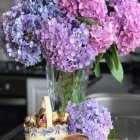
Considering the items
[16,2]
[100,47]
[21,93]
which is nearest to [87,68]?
[100,47]

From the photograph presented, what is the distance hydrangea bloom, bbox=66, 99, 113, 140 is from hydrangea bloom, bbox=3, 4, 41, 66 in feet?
0.46

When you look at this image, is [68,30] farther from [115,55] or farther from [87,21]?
[115,55]

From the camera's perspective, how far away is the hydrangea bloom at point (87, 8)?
0.78m

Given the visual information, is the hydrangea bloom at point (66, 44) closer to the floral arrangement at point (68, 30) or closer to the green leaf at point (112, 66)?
the floral arrangement at point (68, 30)

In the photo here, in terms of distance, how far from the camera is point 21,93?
8.56 ft

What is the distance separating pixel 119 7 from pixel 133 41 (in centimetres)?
Result: 8

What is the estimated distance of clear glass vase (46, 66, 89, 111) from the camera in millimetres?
896

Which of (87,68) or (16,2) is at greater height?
(16,2)

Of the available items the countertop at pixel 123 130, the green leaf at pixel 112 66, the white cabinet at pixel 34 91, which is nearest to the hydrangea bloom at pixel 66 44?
the green leaf at pixel 112 66

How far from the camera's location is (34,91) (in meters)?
2.61

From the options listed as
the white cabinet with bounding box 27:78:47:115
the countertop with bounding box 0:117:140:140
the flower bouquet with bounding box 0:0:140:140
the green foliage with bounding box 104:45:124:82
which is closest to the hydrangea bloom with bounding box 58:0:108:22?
the flower bouquet with bounding box 0:0:140:140

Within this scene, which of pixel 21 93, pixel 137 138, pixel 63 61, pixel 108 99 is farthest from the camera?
pixel 21 93

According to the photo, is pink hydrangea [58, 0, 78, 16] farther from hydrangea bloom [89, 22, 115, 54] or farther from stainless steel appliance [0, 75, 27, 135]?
stainless steel appliance [0, 75, 27, 135]

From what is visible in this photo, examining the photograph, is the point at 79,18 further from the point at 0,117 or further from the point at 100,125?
the point at 0,117
